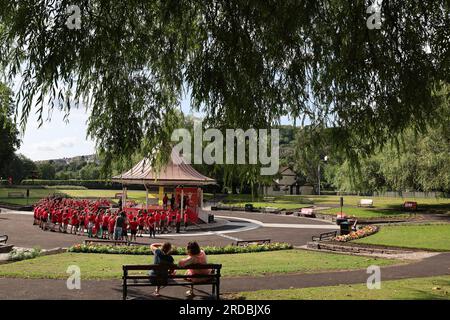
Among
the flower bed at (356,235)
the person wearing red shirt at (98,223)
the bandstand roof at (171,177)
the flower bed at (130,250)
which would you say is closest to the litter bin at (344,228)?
the flower bed at (356,235)

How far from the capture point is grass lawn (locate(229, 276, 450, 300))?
9516 mm

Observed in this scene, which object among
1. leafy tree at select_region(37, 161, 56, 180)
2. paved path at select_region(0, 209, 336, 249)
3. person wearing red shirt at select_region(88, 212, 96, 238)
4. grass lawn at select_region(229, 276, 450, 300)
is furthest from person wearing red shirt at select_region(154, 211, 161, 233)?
leafy tree at select_region(37, 161, 56, 180)

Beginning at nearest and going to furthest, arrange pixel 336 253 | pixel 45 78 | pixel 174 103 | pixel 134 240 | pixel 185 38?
pixel 45 78, pixel 185 38, pixel 174 103, pixel 336 253, pixel 134 240

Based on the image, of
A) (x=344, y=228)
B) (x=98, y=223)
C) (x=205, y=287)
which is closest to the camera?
(x=205, y=287)

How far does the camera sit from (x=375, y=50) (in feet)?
23.9

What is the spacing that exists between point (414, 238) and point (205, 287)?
683 inches

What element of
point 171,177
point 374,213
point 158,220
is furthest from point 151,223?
point 374,213

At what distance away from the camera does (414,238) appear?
80.0 ft

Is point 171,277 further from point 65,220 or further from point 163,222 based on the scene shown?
point 163,222

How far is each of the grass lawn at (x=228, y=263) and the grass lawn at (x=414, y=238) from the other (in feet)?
16.7
